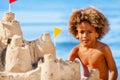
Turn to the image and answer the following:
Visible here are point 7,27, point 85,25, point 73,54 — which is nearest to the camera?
point 85,25

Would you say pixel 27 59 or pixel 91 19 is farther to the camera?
pixel 27 59

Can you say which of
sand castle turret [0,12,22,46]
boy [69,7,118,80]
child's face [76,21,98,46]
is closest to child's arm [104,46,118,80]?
boy [69,7,118,80]

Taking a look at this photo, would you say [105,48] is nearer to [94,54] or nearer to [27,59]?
[94,54]

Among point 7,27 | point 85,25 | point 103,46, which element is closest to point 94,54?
point 103,46

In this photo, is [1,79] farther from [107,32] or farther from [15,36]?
[107,32]

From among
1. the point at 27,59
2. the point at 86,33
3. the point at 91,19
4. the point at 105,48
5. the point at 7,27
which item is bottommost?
the point at 27,59

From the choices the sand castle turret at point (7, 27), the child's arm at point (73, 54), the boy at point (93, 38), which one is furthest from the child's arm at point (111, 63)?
the sand castle turret at point (7, 27)

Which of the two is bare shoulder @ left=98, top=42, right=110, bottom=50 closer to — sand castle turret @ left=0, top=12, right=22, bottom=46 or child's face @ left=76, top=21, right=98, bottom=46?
child's face @ left=76, top=21, right=98, bottom=46

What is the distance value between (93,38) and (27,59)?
15787mm

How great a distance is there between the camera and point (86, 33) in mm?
4059

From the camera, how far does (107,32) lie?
4.12 m

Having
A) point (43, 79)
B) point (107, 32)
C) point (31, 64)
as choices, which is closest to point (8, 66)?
point (31, 64)

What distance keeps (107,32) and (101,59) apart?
0.69 ft

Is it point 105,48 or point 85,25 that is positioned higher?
point 85,25
